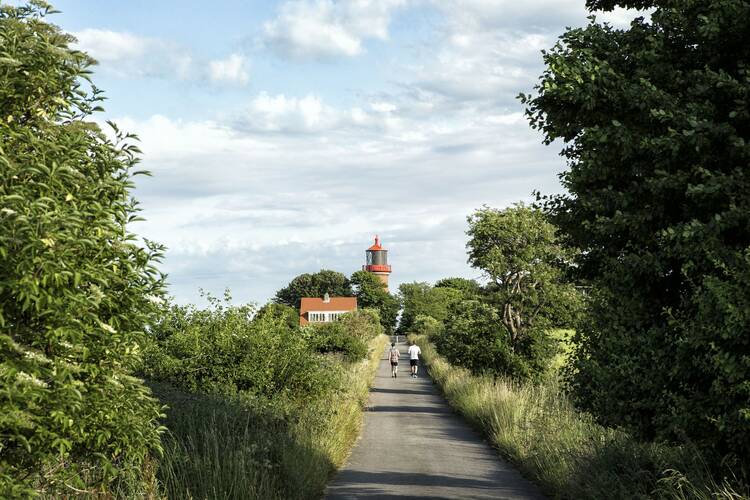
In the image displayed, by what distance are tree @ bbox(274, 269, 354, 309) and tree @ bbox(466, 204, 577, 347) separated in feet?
370

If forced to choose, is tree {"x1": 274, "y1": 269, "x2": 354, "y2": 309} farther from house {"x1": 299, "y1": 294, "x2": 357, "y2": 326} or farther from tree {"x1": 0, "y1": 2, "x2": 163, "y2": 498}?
tree {"x1": 0, "y1": 2, "x2": 163, "y2": 498}

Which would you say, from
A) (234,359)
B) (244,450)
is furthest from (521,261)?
(244,450)

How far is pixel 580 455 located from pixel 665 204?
488 cm

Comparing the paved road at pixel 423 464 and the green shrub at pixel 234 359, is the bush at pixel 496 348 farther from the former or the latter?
the green shrub at pixel 234 359

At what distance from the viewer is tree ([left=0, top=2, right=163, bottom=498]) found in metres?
5.14

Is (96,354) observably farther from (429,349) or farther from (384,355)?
(384,355)

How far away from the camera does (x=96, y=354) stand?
6180 mm

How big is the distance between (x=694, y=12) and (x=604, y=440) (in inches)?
275

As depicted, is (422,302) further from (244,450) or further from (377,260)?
(244,450)

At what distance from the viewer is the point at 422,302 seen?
416 ft

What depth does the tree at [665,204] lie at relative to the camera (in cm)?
806

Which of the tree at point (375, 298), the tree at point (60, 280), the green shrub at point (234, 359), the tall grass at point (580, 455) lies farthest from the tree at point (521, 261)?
the tree at point (375, 298)

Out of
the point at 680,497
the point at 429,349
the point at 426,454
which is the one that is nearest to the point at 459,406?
the point at 426,454

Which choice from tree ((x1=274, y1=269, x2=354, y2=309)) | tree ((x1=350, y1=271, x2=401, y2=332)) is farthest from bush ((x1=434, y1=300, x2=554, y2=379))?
tree ((x1=274, y1=269, x2=354, y2=309))
